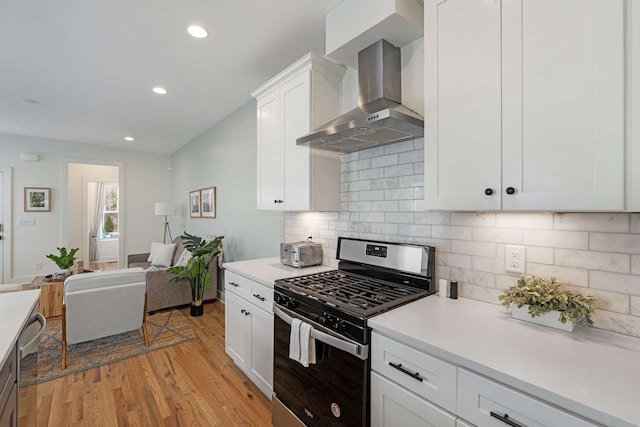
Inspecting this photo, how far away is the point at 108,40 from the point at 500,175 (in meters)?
2.85

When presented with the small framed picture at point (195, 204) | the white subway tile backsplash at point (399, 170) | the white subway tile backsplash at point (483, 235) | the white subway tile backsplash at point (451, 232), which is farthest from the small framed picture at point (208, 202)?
the white subway tile backsplash at point (451, 232)

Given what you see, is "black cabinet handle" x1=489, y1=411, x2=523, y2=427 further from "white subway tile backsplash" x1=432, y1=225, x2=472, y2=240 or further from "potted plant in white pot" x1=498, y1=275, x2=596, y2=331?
"white subway tile backsplash" x1=432, y1=225, x2=472, y2=240

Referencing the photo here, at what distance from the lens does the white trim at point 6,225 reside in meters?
5.16

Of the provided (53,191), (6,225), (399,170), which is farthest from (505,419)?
(6,225)

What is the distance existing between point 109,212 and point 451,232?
893 centimetres

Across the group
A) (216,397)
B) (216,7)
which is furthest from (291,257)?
(216,7)

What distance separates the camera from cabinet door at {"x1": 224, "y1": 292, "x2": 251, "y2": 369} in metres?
2.30

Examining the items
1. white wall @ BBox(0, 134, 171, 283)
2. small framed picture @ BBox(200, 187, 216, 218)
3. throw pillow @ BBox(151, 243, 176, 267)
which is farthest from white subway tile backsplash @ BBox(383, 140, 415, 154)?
white wall @ BBox(0, 134, 171, 283)

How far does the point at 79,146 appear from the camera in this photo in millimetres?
5762

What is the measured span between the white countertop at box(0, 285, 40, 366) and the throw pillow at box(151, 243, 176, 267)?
3440 mm

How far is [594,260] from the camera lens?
124 cm

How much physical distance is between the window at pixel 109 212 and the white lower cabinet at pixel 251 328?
23.6 ft

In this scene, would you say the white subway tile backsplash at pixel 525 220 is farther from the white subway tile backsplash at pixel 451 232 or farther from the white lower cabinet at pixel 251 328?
the white lower cabinet at pixel 251 328

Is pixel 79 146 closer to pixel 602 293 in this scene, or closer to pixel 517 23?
pixel 517 23
